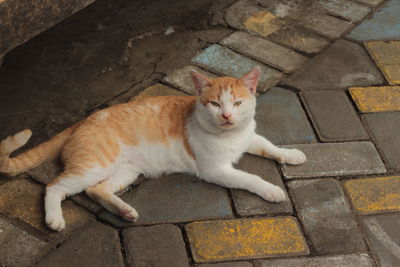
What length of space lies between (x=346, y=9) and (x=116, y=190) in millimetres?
3081

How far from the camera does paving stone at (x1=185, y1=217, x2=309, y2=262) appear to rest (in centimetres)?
288

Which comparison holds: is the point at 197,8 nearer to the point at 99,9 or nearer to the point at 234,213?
the point at 99,9

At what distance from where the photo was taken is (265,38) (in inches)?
185

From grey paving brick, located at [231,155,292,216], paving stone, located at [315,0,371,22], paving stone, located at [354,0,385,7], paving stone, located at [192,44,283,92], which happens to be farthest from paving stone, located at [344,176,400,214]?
paving stone, located at [354,0,385,7]

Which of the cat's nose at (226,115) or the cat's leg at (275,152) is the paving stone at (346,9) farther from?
the cat's nose at (226,115)

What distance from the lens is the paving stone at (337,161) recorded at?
134 inches

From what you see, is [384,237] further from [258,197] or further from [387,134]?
[387,134]

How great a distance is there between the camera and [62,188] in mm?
3104

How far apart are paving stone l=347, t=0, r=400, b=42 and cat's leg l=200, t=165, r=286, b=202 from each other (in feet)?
7.04

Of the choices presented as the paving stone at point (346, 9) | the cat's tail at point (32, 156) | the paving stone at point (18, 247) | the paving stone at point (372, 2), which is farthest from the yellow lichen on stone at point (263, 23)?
the paving stone at point (18, 247)

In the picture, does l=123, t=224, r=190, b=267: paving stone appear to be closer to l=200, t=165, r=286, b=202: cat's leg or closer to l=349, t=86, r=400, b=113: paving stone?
l=200, t=165, r=286, b=202: cat's leg

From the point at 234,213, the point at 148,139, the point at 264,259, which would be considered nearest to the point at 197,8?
the point at 148,139

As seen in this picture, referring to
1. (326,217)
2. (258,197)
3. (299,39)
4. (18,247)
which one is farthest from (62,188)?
(299,39)

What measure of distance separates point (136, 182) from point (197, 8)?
2343 millimetres
